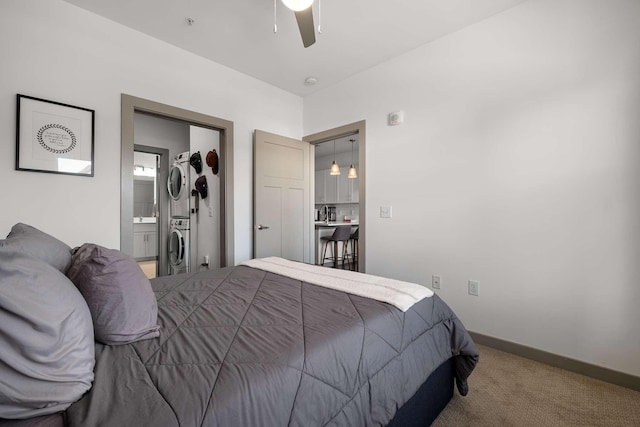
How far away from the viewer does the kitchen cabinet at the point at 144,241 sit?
5484 mm

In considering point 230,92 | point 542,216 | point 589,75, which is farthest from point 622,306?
point 230,92

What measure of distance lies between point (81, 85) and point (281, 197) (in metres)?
2.07

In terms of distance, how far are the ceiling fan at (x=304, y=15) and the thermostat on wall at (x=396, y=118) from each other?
1.28 meters

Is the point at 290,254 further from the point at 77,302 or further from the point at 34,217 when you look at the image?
the point at 77,302

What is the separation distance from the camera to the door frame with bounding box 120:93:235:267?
2.42 meters

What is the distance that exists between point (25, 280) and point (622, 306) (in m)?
2.86

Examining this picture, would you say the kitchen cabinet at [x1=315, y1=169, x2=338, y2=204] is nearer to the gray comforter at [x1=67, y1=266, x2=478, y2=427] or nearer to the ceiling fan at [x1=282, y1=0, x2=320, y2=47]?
the ceiling fan at [x1=282, y1=0, x2=320, y2=47]

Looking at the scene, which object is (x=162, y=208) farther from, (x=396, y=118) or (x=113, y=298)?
(x=113, y=298)

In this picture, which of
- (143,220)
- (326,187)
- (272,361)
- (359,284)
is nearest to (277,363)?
(272,361)

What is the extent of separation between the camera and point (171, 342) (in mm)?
957

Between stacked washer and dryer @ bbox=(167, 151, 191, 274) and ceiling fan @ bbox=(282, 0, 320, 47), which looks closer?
ceiling fan @ bbox=(282, 0, 320, 47)

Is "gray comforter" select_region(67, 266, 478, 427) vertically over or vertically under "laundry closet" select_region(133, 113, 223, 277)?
under

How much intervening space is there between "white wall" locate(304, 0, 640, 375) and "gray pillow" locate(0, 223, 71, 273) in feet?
8.34

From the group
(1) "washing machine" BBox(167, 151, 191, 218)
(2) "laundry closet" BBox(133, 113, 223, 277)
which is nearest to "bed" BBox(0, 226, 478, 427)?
(2) "laundry closet" BBox(133, 113, 223, 277)
